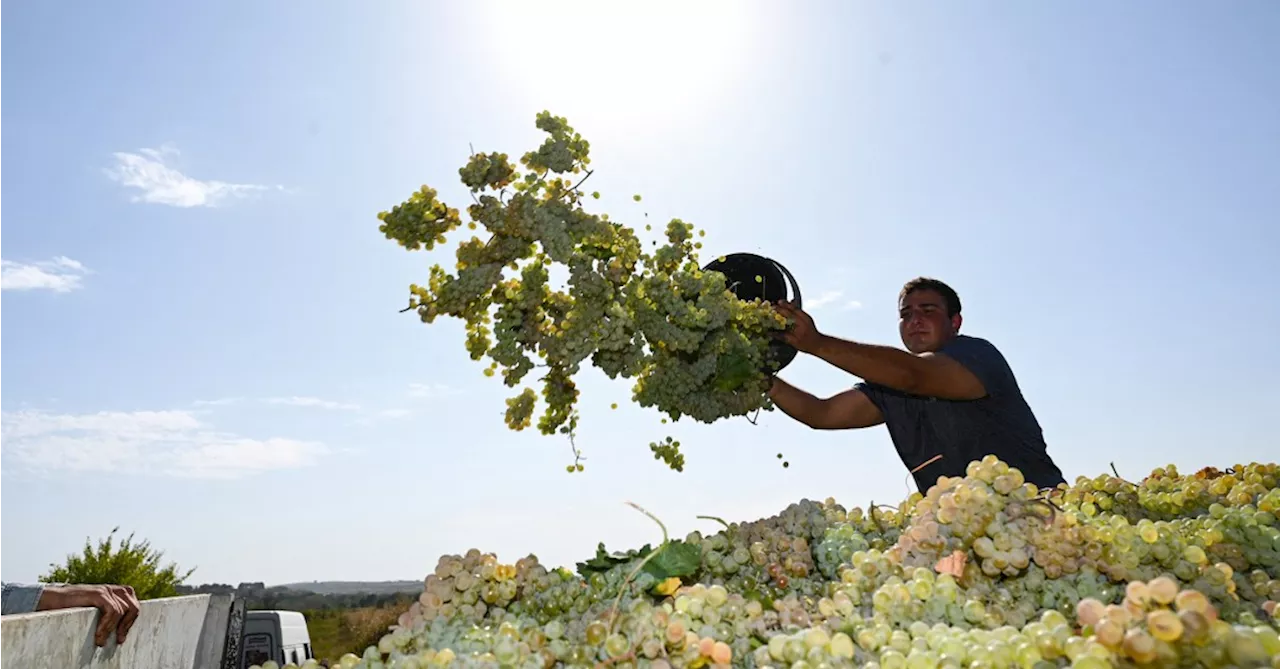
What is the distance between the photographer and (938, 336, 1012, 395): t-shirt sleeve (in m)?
3.34

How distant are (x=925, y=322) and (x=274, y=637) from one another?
9.52m

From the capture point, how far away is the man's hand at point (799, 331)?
304 cm

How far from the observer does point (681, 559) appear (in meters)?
1.61

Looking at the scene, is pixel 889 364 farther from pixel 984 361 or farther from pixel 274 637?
pixel 274 637

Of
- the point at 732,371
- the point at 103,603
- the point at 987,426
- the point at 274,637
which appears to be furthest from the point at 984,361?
the point at 274,637

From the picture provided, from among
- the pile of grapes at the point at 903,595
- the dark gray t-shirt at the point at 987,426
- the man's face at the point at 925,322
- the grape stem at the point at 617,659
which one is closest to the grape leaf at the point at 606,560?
the pile of grapes at the point at 903,595

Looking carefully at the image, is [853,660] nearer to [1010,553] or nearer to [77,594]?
[1010,553]

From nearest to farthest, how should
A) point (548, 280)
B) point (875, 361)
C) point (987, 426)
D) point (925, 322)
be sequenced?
point (548, 280) < point (875, 361) < point (987, 426) < point (925, 322)

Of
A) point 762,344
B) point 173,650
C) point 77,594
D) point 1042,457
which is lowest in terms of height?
point 173,650

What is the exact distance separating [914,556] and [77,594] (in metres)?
2.49

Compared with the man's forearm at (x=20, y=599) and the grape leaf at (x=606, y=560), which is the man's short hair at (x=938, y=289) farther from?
the man's forearm at (x=20, y=599)

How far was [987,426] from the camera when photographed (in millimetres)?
3535

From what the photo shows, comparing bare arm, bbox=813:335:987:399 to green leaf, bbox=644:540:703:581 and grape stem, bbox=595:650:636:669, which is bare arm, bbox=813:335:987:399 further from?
grape stem, bbox=595:650:636:669

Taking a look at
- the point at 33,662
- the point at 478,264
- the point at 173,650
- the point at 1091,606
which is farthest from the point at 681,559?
the point at 173,650
